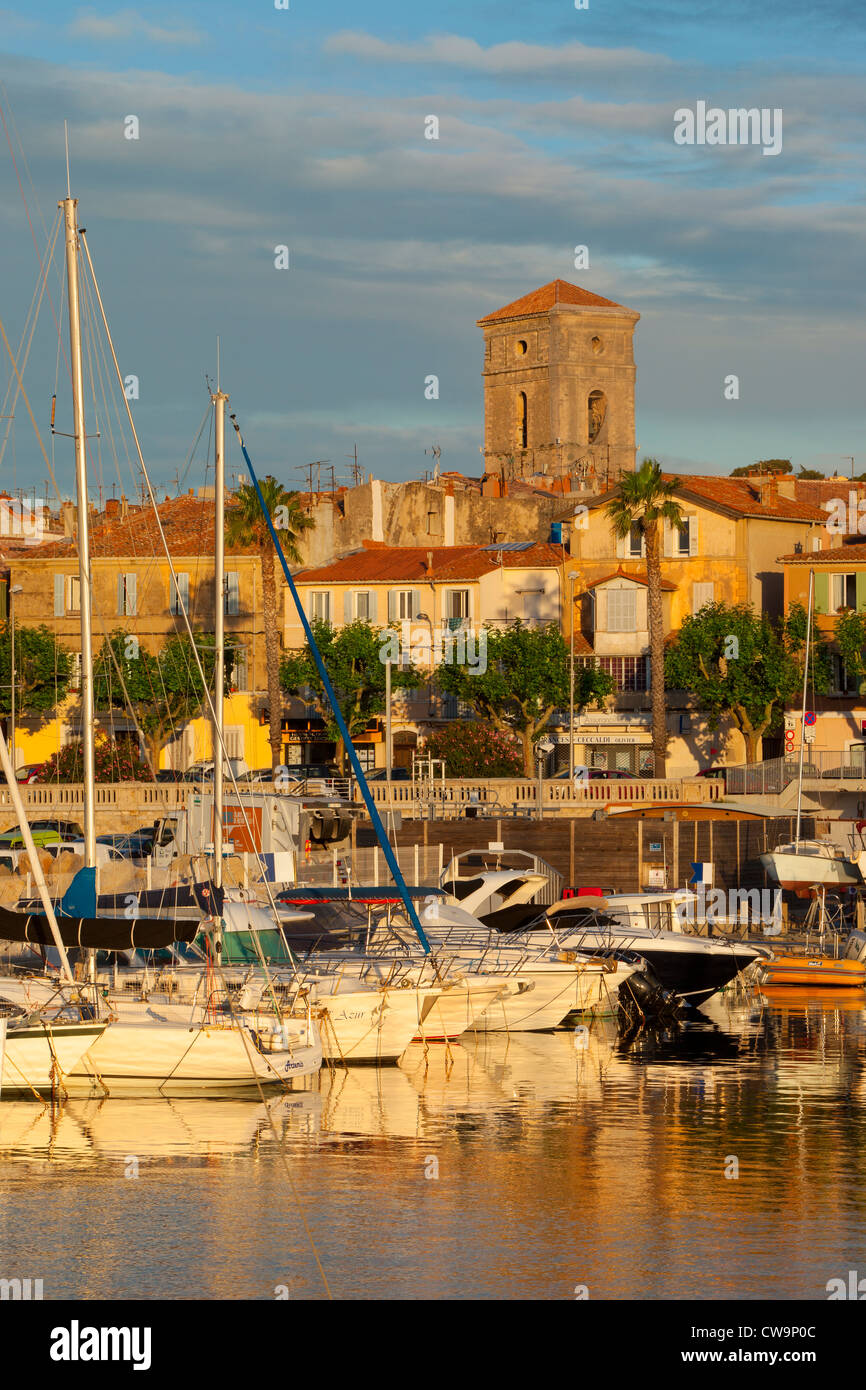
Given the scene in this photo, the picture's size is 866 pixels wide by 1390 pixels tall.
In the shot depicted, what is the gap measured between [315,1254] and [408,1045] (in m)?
12.1

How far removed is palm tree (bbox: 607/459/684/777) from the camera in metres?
64.5

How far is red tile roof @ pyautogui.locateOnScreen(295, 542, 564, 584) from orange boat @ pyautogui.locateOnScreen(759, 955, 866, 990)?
3774cm

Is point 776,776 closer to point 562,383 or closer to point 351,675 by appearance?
point 351,675

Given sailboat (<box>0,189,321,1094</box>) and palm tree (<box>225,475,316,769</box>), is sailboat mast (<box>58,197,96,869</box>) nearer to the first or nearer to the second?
sailboat (<box>0,189,321,1094</box>)

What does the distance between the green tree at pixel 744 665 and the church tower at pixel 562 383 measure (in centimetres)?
4229

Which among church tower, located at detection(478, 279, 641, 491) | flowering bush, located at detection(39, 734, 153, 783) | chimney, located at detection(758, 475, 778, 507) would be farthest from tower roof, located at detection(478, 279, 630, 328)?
flowering bush, located at detection(39, 734, 153, 783)

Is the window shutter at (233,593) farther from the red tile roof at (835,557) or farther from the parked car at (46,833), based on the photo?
the red tile roof at (835,557)

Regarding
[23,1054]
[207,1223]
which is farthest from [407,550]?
[207,1223]

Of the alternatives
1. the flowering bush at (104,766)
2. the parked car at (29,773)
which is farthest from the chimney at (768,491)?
the parked car at (29,773)

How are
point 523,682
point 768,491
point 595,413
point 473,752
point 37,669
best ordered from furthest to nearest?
point 595,413, point 768,491, point 37,669, point 523,682, point 473,752

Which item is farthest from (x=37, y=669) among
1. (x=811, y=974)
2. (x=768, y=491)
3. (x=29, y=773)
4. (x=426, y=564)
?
(x=811, y=974)

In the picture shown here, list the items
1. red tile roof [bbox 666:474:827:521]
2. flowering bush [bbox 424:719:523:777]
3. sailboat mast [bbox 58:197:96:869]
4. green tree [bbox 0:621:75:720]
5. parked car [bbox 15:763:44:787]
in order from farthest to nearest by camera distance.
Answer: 1. red tile roof [bbox 666:474:827:521]
2. green tree [bbox 0:621:75:720]
3. parked car [bbox 15:763:44:787]
4. flowering bush [bbox 424:719:523:777]
5. sailboat mast [bbox 58:197:96:869]

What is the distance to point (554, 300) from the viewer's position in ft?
370

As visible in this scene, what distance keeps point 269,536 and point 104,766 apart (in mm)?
10389
